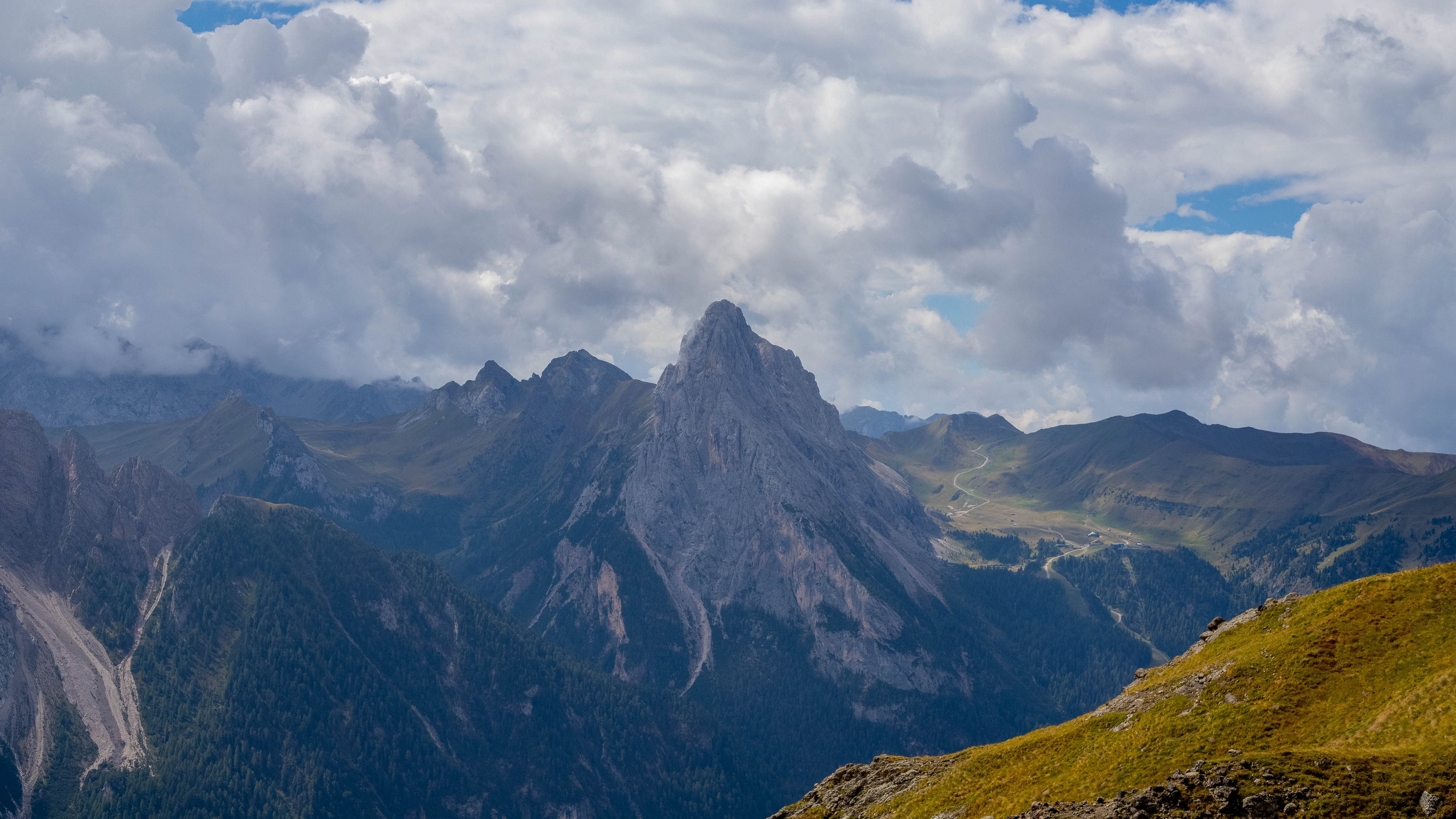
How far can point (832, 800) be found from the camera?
386ft

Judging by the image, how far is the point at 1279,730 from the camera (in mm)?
79875

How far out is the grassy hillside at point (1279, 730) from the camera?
66750 millimetres

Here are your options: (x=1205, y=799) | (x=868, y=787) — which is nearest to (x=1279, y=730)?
(x=1205, y=799)

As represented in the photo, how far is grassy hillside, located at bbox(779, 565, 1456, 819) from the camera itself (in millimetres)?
66750

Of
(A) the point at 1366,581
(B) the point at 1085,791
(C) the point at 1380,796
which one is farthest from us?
(A) the point at 1366,581

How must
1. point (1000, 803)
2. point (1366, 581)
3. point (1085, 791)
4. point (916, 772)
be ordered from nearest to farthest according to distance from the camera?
1. point (1085, 791)
2. point (1000, 803)
3. point (1366, 581)
4. point (916, 772)

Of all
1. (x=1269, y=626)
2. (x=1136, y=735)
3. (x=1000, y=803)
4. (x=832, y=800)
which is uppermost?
(x=1269, y=626)

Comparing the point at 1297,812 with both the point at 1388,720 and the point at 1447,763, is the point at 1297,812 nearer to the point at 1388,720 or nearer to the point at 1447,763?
the point at 1447,763

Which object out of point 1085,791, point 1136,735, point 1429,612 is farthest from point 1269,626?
point 1085,791

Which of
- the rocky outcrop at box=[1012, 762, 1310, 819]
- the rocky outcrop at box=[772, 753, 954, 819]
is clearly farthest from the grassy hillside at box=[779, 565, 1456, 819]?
the rocky outcrop at box=[772, 753, 954, 819]

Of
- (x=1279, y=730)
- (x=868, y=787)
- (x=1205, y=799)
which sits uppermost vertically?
(x=1279, y=730)

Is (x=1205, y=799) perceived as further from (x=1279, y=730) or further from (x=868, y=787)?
(x=868, y=787)

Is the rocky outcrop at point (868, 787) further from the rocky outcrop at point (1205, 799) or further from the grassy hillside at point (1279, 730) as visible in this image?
the rocky outcrop at point (1205, 799)

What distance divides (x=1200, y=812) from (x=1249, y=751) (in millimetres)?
11902
